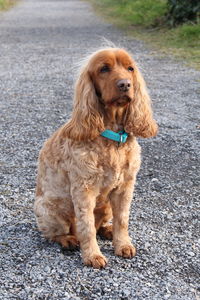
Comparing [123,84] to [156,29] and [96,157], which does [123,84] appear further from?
[156,29]

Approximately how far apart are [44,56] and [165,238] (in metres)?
9.18

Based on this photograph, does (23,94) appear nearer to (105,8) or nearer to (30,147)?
(30,147)

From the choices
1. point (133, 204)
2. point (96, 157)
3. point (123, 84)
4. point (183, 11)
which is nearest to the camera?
point (123, 84)

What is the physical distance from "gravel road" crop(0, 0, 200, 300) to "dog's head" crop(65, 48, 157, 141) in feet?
3.00

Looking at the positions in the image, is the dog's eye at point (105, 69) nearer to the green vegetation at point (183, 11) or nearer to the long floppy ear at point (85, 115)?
the long floppy ear at point (85, 115)

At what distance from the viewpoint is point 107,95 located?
3297 mm

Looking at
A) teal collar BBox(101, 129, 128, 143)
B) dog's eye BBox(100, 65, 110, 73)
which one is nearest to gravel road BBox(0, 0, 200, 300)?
teal collar BBox(101, 129, 128, 143)

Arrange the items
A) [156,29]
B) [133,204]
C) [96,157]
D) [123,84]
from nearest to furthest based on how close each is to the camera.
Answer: [123,84]
[96,157]
[133,204]
[156,29]

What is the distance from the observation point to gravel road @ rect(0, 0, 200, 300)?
3.19 meters

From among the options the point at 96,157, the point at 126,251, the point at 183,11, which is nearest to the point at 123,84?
the point at 96,157

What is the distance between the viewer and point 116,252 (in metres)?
3.58

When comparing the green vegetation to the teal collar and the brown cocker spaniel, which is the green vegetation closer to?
the brown cocker spaniel

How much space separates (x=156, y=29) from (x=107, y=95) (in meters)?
12.3

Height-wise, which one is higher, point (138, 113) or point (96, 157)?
point (138, 113)
